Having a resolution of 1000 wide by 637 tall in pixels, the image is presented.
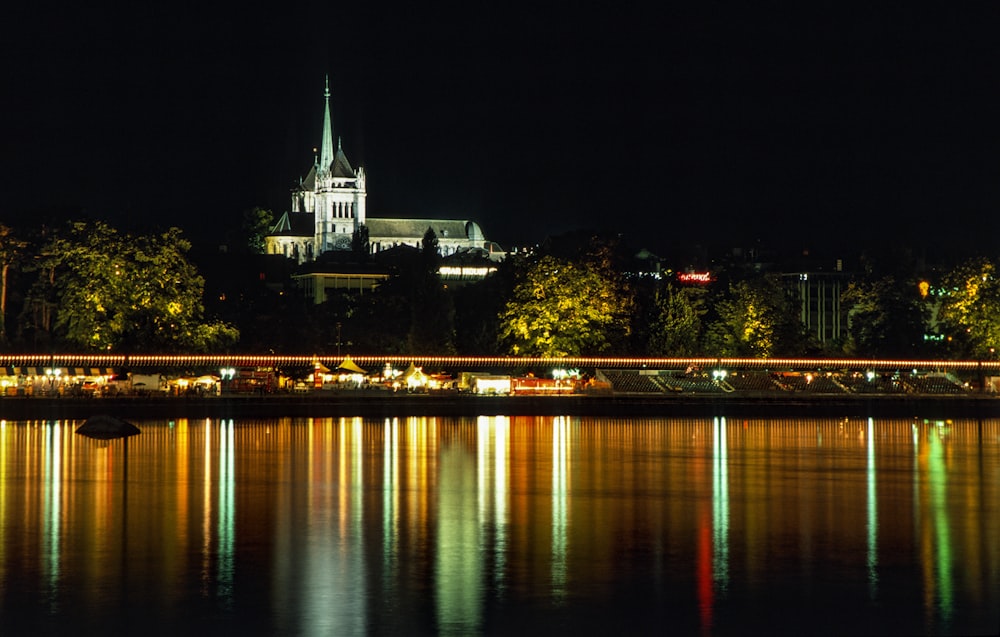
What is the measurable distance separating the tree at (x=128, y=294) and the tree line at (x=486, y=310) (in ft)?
0.25

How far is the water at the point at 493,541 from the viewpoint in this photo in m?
17.8

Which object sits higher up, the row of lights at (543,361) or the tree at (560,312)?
the tree at (560,312)

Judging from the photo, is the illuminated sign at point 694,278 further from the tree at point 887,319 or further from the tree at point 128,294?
the tree at point 128,294

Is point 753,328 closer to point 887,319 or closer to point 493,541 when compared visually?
point 887,319

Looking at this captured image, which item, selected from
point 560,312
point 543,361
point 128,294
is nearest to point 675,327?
point 560,312

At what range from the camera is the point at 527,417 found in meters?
70.4

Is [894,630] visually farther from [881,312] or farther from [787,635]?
[881,312]

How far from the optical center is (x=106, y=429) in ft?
169

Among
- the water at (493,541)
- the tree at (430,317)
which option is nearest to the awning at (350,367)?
the tree at (430,317)

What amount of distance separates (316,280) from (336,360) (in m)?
90.6

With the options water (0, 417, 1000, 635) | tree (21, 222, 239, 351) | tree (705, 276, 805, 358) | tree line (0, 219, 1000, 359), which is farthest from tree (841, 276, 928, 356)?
water (0, 417, 1000, 635)

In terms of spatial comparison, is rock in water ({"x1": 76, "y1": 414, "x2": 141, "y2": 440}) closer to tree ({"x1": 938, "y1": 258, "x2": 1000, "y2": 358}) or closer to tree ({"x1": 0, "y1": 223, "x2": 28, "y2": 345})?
tree ({"x1": 0, "y1": 223, "x2": 28, "y2": 345})

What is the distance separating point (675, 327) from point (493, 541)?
75251 mm

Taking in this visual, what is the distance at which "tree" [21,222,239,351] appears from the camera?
3012 inches
